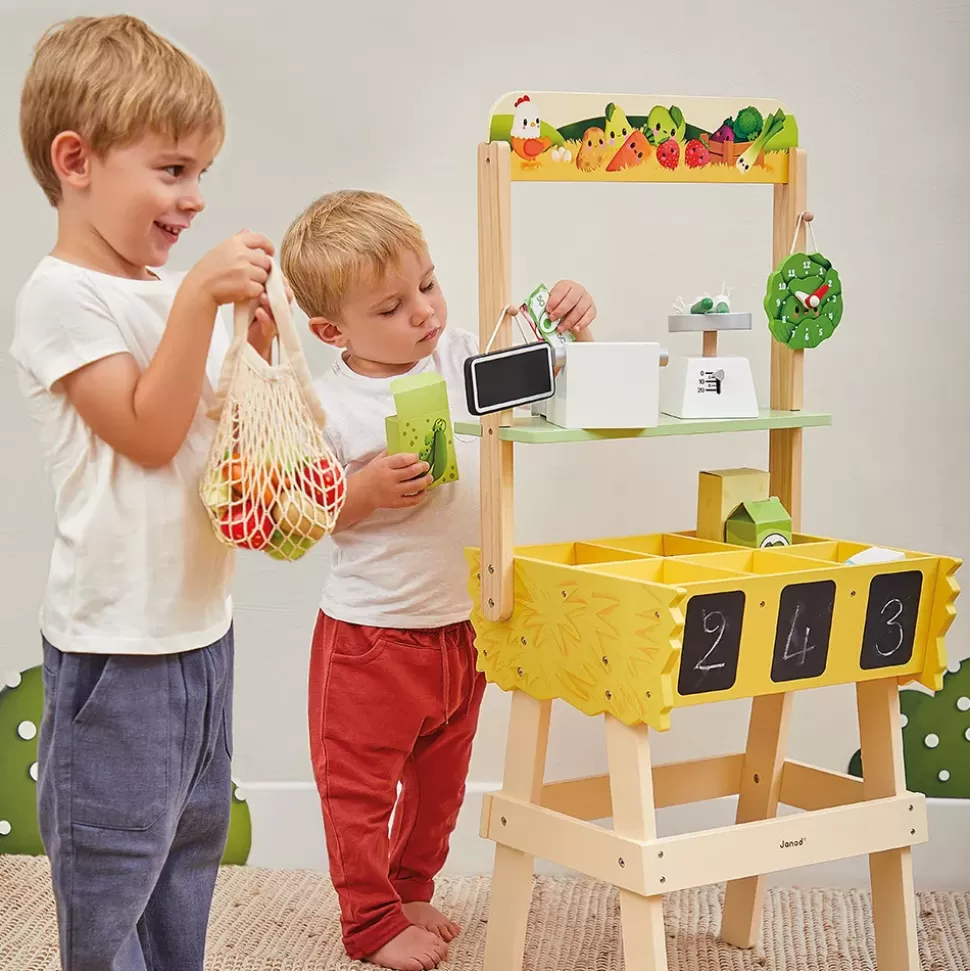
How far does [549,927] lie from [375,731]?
0.41m

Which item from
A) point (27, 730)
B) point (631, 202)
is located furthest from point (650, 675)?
point (27, 730)

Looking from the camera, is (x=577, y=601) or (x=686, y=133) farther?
(x=686, y=133)

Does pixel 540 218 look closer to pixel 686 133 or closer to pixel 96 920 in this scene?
pixel 686 133

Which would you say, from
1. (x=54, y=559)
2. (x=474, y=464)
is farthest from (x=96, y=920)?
(x=474, y=464)

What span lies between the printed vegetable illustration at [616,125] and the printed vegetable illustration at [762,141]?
0.15 m

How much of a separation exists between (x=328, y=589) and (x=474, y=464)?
0.79 ft

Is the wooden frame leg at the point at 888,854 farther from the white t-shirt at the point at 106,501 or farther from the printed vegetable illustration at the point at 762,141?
the white t-shirt at the point at 106,501

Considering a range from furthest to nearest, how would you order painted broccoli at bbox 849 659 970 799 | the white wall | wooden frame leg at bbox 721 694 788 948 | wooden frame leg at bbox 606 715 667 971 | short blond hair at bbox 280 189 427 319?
1. painted broccoli at bbox 849 659 970 799
2. the white wall
3. wooden frame leg at bbox 721 694 788 948
4. short blond hair at bbox 280 189 427 319
5. wooden frame leg at bbox 606 715 667 971

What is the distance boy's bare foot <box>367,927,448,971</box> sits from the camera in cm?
167

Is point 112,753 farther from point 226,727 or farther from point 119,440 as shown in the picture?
point 119,440

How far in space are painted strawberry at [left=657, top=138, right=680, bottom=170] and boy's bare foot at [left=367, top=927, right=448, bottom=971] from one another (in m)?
0.99

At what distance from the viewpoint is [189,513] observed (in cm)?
111

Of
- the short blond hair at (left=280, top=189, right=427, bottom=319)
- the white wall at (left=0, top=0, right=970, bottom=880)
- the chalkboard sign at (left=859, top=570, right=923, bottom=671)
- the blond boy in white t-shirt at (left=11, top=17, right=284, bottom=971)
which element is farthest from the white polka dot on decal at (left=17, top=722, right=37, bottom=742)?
the chalkboard sign at (left=859, top=570, right=923, bottom=671)

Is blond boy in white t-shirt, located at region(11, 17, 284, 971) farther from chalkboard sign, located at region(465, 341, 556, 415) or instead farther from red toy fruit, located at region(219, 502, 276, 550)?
chalkboard sign, located at region(465, 341, 556, 415)
